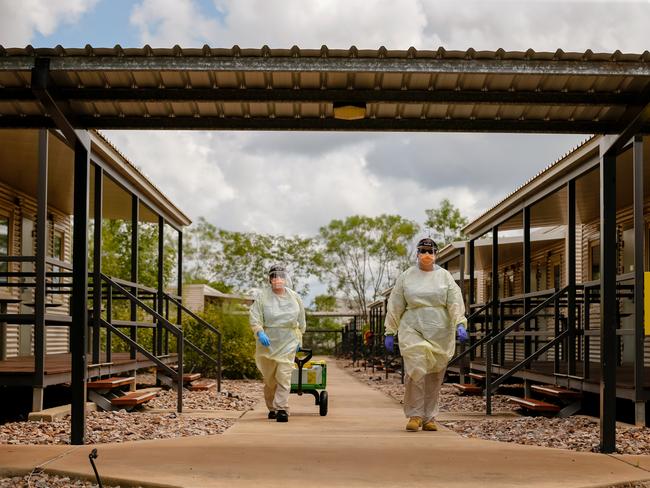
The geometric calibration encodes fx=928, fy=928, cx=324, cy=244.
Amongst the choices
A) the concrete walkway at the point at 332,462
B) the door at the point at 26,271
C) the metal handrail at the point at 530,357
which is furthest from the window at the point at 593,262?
the concrete walkway at the point at 332,462

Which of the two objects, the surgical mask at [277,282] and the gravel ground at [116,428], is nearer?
the gravel ground at [116,428]

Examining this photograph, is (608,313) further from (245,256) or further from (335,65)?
(245,256)

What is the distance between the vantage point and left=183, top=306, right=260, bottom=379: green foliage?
17.5m

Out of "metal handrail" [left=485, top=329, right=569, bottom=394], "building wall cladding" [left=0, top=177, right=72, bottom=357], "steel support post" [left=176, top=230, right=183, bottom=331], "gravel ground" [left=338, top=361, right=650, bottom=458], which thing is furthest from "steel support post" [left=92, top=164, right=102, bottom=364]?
"steel support post" [left=176, top=230, right=183, bottom=331]

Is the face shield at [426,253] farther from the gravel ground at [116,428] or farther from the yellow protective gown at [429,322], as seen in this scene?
the gravel ground at [116,428]

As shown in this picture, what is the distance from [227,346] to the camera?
57.4ft

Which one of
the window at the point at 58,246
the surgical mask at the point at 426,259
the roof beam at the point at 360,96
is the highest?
the roof beam at the point at 360,96

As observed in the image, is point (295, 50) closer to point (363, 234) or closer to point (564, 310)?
point (564, 310)

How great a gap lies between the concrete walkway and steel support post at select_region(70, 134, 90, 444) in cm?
34

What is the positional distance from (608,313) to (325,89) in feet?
9.10

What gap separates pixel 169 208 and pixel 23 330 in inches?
134

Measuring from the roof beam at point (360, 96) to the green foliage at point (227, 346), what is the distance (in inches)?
421

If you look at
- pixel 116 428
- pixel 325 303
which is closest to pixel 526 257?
pixel 116 428

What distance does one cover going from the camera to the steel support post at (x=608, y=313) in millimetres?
7098
